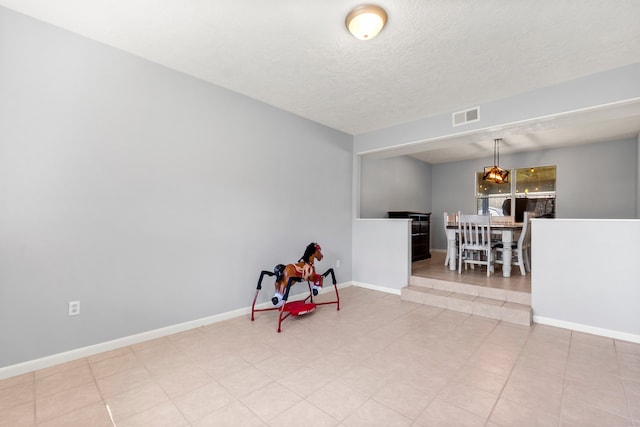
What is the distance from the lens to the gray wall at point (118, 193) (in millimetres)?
2184

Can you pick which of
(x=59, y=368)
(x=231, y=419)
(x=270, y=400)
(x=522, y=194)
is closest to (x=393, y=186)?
(x=522, y=194)

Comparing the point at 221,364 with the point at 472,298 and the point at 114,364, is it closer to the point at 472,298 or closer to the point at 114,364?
the point at 114,364

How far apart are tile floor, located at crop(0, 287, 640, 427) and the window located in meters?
4.11

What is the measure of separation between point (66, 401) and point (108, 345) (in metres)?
0.70

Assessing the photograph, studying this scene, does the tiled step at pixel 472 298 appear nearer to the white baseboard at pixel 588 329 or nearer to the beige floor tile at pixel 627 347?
the white baseboard at pixel 588 329

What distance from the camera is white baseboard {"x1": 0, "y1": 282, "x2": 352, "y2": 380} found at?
2.16 meters

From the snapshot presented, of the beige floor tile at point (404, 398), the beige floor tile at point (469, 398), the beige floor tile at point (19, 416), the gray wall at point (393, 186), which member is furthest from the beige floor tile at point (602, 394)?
the gray wall at point (393, 186)

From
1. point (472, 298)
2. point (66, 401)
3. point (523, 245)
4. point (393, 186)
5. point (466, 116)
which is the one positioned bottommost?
point (66, 401)

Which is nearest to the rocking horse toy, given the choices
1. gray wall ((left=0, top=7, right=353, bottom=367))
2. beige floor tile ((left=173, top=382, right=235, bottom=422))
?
gray wall ((left=0, top=7, right=353, bottom=367))

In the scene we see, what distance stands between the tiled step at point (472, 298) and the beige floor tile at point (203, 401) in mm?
2850

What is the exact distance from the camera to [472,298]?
12.1 feet

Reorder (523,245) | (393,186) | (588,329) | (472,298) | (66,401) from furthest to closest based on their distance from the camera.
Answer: (393,186) → (523,245) → (472,298) → (588,329) → (66,401)

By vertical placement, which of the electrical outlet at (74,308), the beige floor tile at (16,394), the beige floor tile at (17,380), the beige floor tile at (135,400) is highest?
the electrical outlet at (74,308)

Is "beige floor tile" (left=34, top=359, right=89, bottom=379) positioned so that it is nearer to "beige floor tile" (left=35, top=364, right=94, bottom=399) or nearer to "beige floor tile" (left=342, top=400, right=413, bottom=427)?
"beige floor tile" (left=35, top=364, right=94, bottom=399)
